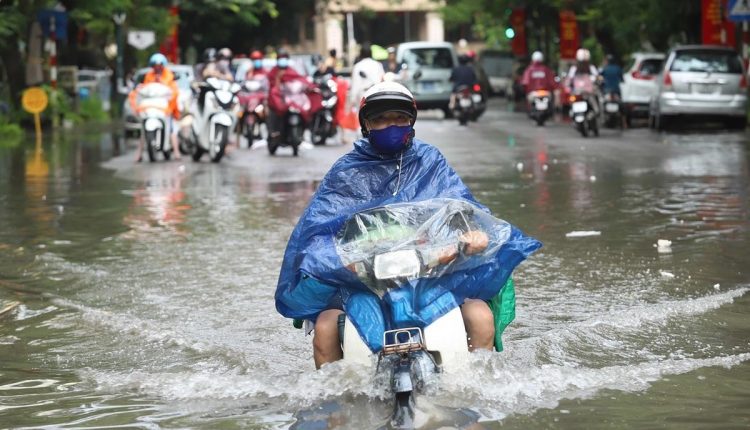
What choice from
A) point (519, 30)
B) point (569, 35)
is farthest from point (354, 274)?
point (519, 30)

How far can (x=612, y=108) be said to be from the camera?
30.3 m

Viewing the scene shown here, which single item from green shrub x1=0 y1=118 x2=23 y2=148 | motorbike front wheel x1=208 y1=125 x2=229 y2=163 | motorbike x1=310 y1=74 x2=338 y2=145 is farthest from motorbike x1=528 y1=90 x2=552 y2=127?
motorbike front wheel x1=208 y1=125 x2=229 y2=163

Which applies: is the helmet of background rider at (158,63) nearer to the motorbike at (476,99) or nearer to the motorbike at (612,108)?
the motorbike at (612,108)

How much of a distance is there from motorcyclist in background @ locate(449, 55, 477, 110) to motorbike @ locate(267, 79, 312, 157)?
35.8ft

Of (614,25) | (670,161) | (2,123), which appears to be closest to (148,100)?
(670,161)

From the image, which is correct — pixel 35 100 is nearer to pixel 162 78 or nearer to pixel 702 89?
pixel 162 78

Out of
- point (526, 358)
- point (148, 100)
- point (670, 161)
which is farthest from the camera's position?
point (148, 100)

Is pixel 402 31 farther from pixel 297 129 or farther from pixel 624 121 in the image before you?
pixel 297 129

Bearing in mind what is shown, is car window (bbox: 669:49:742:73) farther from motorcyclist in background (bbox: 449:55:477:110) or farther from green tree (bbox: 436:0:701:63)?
motorcyclist in background (bbox: 449:55:477:110)

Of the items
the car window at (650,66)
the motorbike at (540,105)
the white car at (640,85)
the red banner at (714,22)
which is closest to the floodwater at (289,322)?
the motorbike at (540,105)

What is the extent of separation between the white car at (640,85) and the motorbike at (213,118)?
1280 centimetres

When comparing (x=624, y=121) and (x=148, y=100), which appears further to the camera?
(x=624, y=121)

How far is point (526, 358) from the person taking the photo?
23.6 feet

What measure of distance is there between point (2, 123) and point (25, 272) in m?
22.0
